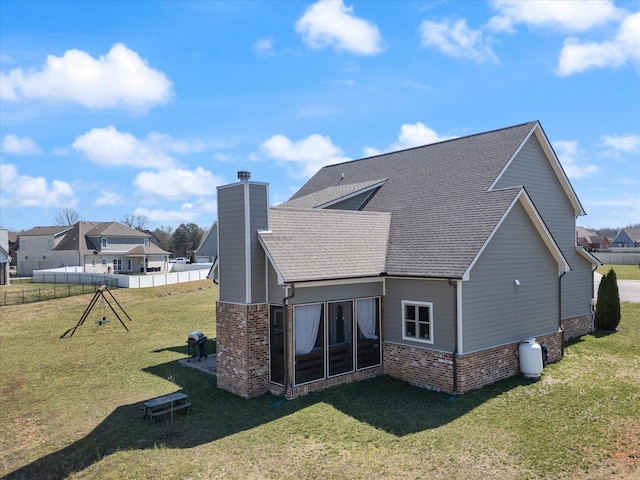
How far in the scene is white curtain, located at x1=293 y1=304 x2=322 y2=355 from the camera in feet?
42.0

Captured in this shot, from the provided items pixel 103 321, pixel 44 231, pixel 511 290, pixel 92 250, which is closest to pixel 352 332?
pixel 511 290

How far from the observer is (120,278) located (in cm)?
3688

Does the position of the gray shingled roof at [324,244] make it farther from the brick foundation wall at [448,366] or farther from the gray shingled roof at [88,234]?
the gray shingled roof at [88,234]

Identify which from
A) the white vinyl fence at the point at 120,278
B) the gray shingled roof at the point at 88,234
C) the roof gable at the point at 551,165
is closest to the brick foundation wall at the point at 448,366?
the roof gable at the point at 551,165

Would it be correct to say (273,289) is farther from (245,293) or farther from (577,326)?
(577,326)

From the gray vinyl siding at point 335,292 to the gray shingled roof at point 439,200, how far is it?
63 cm

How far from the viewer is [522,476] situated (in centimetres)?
817

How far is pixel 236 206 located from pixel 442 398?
756 centimetres

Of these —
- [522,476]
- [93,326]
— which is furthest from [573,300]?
[93,326]

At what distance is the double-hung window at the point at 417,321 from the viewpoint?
43.2 ft

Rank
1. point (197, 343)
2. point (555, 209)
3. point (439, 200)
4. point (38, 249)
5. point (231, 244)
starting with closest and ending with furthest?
1. point (231, 244)
2. point (439, 200)
3. point (197, 343)
4. point (555, 209)
5. point (38, 249)

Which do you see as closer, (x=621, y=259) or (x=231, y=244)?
(x=231, y=244)

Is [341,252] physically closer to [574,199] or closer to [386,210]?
[386,210]

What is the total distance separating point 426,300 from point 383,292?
1532 mm
